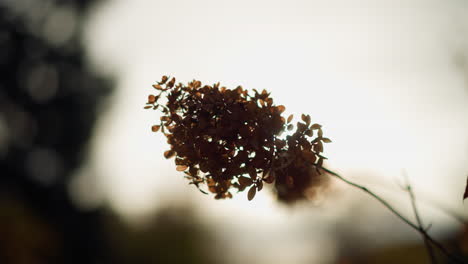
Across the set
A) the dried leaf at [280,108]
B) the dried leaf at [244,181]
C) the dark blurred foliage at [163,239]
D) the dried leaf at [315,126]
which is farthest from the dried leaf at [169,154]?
the dark blurred foliage at [163,239]

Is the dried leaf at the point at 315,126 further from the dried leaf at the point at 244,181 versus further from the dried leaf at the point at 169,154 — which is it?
the dried leaf at the point at 169,154

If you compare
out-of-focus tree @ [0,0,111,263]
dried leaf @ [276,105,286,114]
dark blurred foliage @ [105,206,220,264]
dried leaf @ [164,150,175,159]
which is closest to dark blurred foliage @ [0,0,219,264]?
out-of-focus tree @ [0,0,111,263]

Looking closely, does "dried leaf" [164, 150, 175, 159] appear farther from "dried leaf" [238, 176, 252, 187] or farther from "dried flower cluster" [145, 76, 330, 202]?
"dried leaf" [238, 176, 252, 187]

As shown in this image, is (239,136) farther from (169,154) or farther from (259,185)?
(169,154)

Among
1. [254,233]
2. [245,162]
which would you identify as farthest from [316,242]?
[245,162]

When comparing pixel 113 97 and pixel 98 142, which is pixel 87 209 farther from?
pixel 113 97
